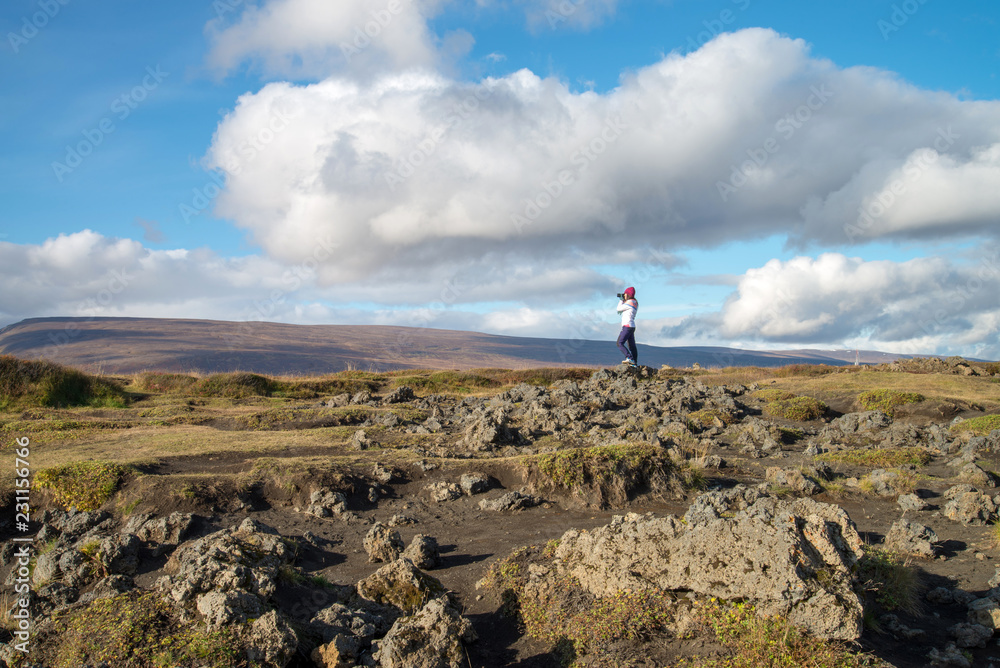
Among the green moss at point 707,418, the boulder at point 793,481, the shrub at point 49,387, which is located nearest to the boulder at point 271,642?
the boulder at point 793,481

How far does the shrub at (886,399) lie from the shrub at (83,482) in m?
20.4

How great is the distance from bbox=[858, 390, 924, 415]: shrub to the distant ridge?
2866 inches

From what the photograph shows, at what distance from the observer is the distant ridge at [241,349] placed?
115m

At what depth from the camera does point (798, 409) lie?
67.1 ft

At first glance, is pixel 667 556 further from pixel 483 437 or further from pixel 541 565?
pixel 483 437

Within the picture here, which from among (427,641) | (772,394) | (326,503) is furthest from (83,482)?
(772,394)

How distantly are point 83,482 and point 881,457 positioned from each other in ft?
53.1

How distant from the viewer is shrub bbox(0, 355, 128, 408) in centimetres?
2205

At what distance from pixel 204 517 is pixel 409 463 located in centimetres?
385

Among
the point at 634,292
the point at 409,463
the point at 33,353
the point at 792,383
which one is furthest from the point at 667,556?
the point at 33,353

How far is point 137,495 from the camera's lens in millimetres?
10125
